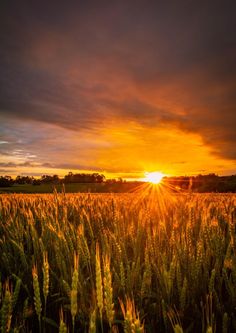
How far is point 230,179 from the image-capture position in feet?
76.5

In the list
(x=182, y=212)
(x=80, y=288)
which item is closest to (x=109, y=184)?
(x=182, y=212)

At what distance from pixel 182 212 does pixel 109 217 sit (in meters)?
0.91

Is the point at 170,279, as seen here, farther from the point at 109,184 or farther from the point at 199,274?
the point at 109,184

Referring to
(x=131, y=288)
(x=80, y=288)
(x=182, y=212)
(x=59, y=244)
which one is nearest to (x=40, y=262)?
(x=59, y=244)

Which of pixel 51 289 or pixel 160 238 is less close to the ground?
pixel 160 238

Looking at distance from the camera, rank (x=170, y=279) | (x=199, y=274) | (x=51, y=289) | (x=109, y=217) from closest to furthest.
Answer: (x=170, y=279) < (x=199, y=274) < (x=51, y=289) < (x=109, y=217)

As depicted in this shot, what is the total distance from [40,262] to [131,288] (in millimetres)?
976

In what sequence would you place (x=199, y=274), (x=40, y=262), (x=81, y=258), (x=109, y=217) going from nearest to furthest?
(x=199, y=274)
(x=81, y=258)
(x=40, y=262)
(x=109, y=217)

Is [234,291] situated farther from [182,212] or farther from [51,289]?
[182,212]

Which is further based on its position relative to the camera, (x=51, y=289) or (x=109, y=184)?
(x=109, y=184)

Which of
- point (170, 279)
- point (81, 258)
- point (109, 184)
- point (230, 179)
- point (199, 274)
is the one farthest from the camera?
point (109, 184)

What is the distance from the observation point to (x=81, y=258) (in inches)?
84.1

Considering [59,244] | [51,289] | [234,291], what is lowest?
[51,289]

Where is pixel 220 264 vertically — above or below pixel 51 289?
above
